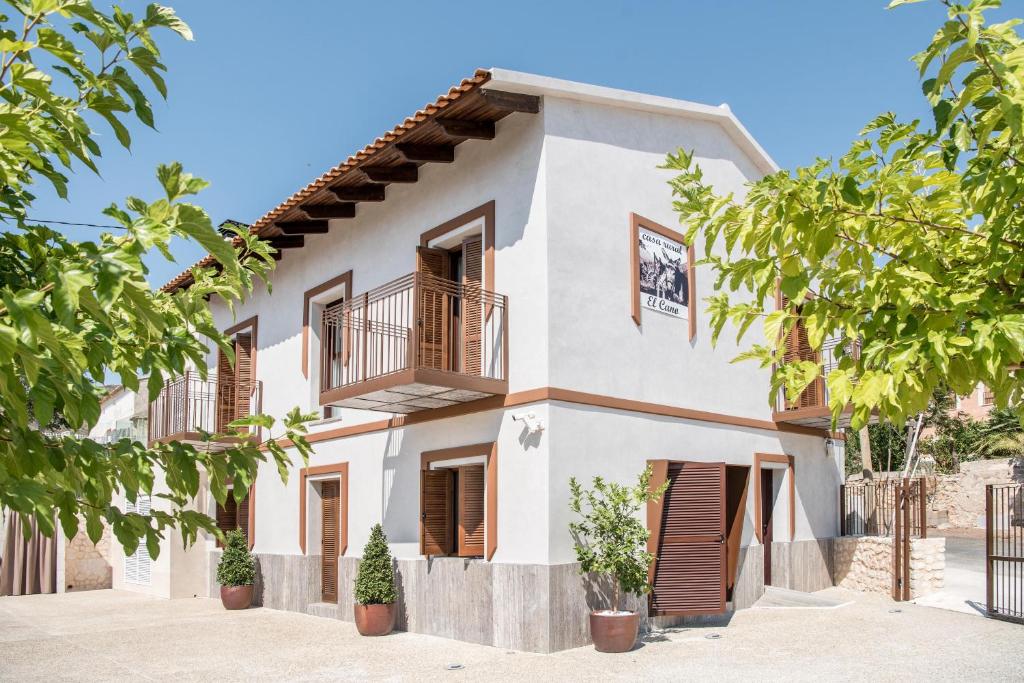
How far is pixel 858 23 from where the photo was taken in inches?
252

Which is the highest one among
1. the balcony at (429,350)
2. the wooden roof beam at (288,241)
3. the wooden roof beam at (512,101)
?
the wooden roof beam at (512,101)

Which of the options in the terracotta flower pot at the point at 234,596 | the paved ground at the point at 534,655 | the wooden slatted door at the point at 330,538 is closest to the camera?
the paved ground at the point at 534,655

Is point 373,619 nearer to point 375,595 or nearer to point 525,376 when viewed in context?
point 375,595

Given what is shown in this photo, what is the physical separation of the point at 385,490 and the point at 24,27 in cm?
1114

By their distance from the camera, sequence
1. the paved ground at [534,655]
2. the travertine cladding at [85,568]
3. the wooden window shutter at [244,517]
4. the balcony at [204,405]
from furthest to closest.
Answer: the travertine cladding at [85,568] → the wooden window shutter at [244,517] → the balcony at [204,405] → the paved ground at [534,655]

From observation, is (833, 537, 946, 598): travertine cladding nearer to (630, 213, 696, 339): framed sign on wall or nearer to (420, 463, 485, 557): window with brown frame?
(630, 213, 696, 339): framed sign on wall

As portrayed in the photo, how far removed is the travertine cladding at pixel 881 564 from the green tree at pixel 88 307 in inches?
551

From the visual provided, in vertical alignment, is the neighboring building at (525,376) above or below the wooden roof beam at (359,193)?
below

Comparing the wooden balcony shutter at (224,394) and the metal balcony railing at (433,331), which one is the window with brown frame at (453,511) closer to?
the metal balcony railing at (433,331)

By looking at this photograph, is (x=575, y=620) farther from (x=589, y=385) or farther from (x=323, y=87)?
(x=323, y=87)

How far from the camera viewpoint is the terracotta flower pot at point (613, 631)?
10289 mm

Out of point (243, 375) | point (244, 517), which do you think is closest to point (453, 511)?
point (244, 517)

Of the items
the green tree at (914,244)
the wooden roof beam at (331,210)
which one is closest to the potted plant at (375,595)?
the wooden roof beam at (331,210)

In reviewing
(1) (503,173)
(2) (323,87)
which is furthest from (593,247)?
(2) (323,87)
